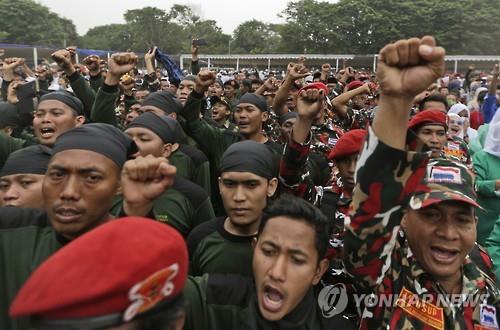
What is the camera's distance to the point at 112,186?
201cm

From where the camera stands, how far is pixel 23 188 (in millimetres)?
2562

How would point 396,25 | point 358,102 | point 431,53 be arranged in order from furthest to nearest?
point 396,25, point 358,102, point 431,53

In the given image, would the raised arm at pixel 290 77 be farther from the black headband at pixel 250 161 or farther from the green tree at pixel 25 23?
the green tree at pixel 25 23

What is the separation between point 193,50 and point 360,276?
5940 millimetres

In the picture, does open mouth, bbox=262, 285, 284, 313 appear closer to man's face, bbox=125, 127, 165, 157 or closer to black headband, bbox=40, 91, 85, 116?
man's face, bbox=125, 127, 165, 157

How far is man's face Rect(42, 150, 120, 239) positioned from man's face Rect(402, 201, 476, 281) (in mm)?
1352

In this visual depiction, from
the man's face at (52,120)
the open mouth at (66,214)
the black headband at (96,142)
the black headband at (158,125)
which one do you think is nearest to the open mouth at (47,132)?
the man's face at (52,120)

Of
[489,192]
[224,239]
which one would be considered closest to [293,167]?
[224,239]

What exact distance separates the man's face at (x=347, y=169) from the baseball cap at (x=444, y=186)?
887mm

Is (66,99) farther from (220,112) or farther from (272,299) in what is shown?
(272,299)

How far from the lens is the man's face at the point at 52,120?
3.47m

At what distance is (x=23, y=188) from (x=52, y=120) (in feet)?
3.68

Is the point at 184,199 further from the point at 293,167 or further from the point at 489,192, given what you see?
the point at 489,192

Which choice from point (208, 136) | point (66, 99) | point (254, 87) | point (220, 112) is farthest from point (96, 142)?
point (254, 87)
